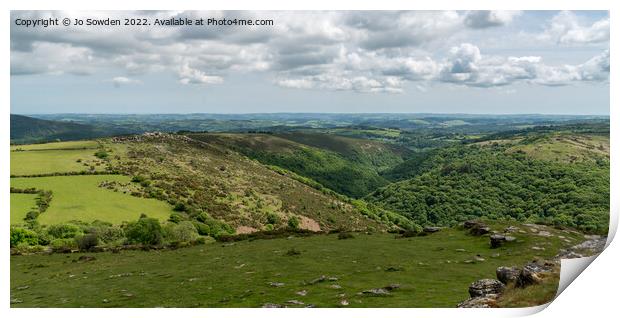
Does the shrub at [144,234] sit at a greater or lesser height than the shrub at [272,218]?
greater

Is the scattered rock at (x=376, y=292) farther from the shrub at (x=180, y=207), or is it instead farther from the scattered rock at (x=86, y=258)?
the shrub at (x=180, y=207)

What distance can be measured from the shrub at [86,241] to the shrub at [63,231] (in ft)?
21.6

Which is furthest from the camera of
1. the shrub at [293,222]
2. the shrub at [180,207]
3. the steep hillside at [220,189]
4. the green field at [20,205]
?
the shrub at [293,222]

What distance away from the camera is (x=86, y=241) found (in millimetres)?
54406

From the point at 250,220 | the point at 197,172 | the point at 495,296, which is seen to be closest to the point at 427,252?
the point at 495,296

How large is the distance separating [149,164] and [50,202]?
4329cm

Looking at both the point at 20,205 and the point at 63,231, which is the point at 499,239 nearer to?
the point at 63,231

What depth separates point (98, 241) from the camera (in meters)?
57.1

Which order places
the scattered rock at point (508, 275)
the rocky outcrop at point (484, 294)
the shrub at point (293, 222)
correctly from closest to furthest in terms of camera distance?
the rocky outcrop at point (484, 294) < the scattered rock at point (508, 275) < the shrub at point (293, 222)

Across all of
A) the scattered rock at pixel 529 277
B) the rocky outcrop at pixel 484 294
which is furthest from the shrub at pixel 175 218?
the scattered rock at pixel 529 277

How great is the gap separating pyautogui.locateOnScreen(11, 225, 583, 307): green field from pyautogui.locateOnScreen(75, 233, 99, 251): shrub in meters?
3.74

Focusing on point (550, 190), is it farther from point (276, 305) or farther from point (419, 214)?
point (276, 305)

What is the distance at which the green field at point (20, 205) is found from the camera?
6160 centimetres

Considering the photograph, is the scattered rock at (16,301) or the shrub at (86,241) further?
the shrub at (86,241)
